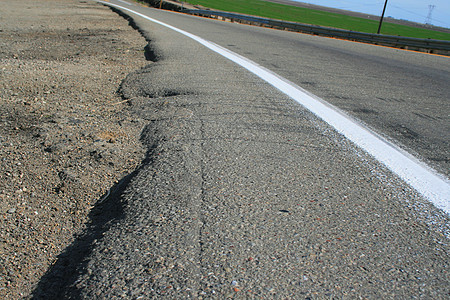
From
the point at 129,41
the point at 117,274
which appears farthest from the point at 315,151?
the point at 129,41

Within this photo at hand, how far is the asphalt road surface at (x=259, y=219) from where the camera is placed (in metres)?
1.32

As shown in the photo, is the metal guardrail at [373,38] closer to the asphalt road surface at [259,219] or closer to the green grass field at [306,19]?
the asphalt road surface at [259,219]

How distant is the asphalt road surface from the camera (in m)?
1.32

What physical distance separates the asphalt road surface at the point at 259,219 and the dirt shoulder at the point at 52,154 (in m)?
0.12

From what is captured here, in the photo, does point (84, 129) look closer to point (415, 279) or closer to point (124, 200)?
point (124, 200)

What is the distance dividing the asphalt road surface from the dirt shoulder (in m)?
0.12

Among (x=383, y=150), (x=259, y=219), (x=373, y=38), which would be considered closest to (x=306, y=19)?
(x=373, y=38)

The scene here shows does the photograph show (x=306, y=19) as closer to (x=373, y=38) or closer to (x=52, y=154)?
(x=373, y=38)

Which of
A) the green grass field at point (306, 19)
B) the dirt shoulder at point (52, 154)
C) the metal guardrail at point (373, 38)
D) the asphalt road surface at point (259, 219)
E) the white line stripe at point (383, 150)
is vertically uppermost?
the green grass field at point (306, 19)

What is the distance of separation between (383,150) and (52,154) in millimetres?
2223

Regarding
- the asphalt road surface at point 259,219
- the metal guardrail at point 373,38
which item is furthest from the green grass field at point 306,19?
the asphalt road surface at point 259,219

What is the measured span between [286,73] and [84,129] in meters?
3.44

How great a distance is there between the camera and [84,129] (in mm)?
2867

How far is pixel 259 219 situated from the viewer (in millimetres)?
1702
